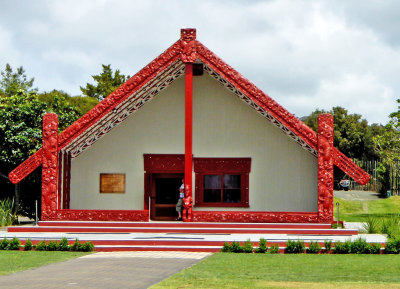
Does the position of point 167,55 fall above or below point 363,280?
above

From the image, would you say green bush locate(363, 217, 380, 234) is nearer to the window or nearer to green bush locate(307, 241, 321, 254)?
green bush locate(307, 241, 321, 254)

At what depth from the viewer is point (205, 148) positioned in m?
20.8

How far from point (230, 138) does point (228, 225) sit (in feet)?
13.7

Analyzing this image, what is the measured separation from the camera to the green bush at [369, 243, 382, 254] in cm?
1395

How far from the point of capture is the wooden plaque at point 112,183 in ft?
69.3

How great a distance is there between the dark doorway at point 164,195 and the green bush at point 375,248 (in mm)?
8305

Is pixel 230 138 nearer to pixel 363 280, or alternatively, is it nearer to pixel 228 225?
pixel 228 225

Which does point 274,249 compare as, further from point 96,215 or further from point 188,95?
point 96,215

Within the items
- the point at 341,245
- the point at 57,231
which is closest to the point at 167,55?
the point at 57,231

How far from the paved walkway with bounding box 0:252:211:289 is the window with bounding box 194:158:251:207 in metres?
6.82

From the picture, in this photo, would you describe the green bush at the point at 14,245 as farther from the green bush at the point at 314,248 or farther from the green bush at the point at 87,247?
the green bush at the point at 314,248

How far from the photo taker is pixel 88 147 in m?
21.2

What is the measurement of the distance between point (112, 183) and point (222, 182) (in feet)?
12.9

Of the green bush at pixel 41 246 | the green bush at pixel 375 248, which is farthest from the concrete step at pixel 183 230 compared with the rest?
the green bush at pixel 41 246
